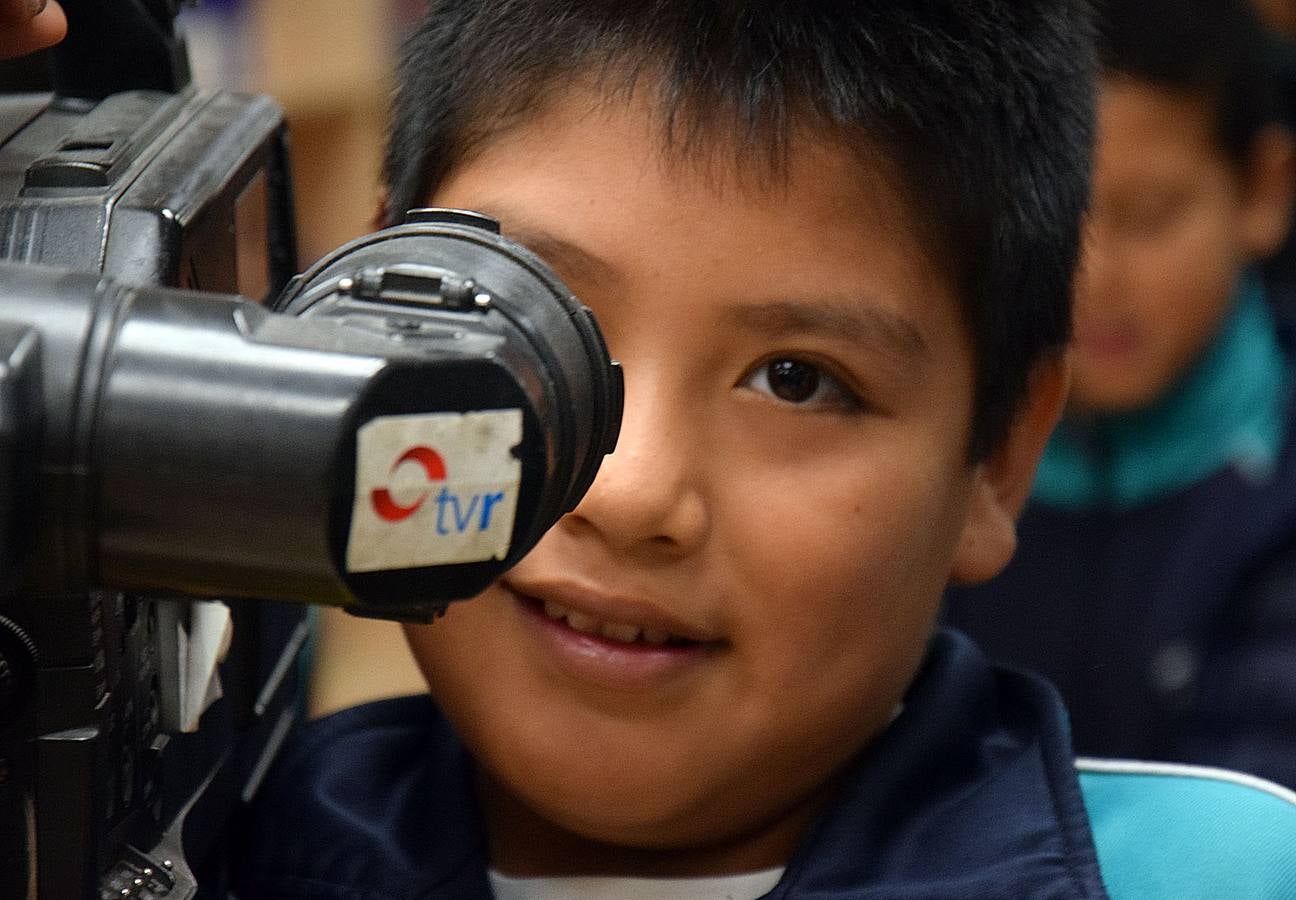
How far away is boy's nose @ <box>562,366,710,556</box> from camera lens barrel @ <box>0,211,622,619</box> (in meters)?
0.25

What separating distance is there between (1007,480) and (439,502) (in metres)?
0.54

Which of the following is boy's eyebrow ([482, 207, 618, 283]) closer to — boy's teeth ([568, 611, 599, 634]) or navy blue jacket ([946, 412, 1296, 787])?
boy's teeth ([568, 611, 599, 634])

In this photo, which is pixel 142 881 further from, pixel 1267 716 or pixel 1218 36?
pixel 1218 36

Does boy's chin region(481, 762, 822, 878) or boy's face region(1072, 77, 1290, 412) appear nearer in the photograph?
boy's chin region(481, 762, 822, 878)

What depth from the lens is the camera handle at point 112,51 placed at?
31.8 inches

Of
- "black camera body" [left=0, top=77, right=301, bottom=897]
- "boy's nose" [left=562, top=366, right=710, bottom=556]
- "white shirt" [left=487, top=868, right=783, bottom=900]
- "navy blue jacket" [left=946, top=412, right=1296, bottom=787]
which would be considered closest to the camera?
"black camera body" [left=0, top=77, right=301, bottom=897]

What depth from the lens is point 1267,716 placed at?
62.2 inches

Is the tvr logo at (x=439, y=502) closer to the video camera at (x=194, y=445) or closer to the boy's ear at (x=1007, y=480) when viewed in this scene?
the video camera at (x=194, y=445)

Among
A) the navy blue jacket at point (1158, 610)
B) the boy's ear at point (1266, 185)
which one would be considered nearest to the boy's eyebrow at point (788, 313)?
the navy blue jacket at point (1158, 610)

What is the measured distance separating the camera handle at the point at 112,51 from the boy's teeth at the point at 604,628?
29 centimetres

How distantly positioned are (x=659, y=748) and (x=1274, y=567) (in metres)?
1.03

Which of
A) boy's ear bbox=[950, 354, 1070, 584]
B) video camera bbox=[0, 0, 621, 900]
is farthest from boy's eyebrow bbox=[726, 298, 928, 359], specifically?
video camera bbox=[0, 0, 621, 900]

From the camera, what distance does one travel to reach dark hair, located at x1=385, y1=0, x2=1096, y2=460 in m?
0.81

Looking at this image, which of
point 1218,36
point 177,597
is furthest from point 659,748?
point 1218,36
